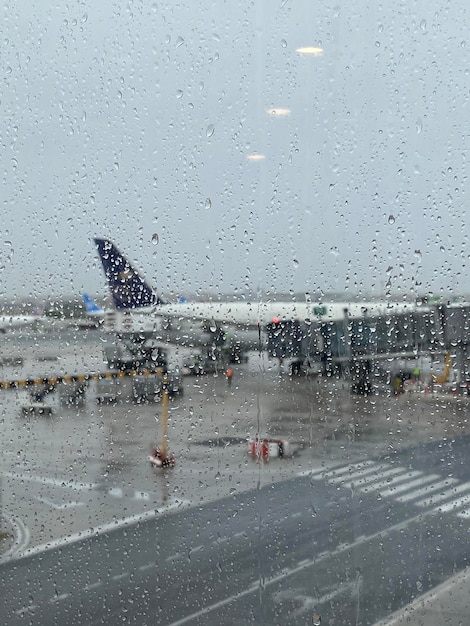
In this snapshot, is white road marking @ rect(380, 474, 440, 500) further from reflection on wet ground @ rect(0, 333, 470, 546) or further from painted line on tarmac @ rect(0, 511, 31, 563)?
painted line on tarmac @ rect(0, 511, 31, 563)

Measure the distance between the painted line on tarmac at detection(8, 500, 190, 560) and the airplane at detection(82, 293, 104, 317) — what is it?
1.78ft

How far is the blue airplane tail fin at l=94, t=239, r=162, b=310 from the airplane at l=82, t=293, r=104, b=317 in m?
0.05

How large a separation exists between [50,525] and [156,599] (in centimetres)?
35

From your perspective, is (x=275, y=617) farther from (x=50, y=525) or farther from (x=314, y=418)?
(x=50, y=525)

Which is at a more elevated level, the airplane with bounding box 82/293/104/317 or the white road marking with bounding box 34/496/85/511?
the airplane with bounding box 82/293/104/317

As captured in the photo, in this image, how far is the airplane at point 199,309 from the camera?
200 cm

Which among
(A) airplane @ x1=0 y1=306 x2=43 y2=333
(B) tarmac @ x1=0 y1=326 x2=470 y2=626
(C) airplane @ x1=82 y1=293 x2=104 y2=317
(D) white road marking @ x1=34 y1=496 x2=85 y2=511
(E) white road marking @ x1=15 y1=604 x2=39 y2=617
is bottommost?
(E) white road marking @ x1=15 y1=604 x2=39 y2=617

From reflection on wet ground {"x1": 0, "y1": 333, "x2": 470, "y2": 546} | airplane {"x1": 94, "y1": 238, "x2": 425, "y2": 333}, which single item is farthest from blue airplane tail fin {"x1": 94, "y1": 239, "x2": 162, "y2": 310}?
reflection on wet ground {"x1": 0, "y1": 333, "x2": 470, "y2": 546}

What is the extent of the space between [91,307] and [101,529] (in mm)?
597

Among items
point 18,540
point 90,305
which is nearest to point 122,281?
point 90,305

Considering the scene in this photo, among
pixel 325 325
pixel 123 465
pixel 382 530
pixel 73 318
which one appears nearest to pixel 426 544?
pixel 382 530

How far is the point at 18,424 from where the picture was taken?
7.21ft

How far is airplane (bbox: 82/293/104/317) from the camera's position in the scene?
209cm

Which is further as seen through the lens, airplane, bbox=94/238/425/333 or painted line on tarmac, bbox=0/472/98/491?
painted line on tarmac, bbox=0/472/98/491
